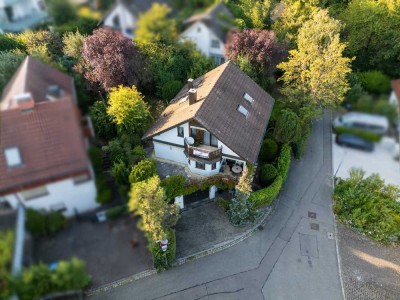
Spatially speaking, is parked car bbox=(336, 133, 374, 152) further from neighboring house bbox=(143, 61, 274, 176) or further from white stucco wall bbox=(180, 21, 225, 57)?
neighboring house bbox=(143, 61, 274, 176)

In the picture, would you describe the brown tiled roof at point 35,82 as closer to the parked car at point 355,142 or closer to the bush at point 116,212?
the bush at point 116,212

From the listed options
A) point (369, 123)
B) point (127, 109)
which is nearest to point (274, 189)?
point (127, 109)

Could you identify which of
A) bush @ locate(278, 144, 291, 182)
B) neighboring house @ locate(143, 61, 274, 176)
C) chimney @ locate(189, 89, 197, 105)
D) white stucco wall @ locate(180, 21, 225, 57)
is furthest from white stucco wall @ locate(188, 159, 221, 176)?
white stucco wall @ locate(180, 21, 225, 57)

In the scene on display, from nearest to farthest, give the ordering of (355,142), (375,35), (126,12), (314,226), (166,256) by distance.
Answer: (126,12), (355,142), (375,35), (166,256), (314,226)

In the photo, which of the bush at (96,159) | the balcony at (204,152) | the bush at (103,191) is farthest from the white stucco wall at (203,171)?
the bush at (96,159)

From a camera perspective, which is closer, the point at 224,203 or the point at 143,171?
the point at 143,171

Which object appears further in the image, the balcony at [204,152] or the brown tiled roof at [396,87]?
the balcony at [204,152]

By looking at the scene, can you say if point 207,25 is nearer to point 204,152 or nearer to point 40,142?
point 40,142
